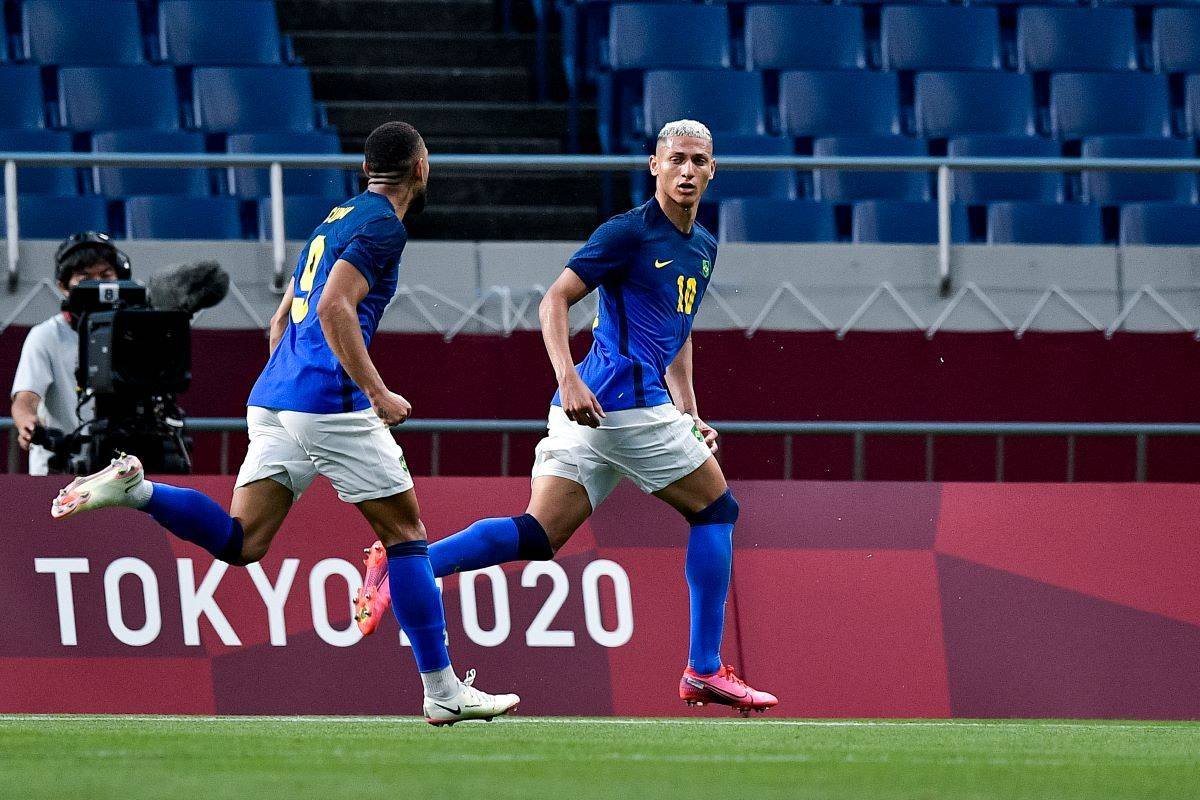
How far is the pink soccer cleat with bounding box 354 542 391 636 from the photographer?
248 inches

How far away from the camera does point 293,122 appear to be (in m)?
12.8

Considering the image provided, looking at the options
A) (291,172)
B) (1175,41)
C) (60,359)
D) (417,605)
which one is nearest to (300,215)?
(291,172)

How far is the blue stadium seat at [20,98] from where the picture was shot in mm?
12297

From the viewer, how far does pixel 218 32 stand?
13242 millimetres

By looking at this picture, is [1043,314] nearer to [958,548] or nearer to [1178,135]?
[958,548]

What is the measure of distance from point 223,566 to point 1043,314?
470cm

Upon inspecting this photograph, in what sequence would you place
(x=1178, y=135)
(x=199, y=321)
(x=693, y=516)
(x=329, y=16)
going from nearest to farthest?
(x=693, y=516), (x=199, y=321), (x=1178, y=135), (x=329, y=16)

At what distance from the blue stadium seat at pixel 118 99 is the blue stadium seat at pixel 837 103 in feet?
13.5

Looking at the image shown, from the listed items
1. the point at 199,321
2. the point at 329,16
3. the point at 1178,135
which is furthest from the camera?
the point at 329,16

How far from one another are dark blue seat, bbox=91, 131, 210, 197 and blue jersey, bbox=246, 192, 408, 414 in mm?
5150

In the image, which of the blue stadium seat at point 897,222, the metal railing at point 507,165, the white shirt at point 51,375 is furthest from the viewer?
the blue stadium seat at point 897,222

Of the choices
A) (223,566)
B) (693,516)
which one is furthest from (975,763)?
(223,566)

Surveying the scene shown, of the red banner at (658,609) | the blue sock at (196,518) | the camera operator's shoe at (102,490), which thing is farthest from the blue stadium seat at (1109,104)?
the camera operator's shoe at (102,490)

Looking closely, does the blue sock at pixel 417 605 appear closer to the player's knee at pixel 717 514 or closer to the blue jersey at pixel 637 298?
the blue jersey at pixel 637 298
